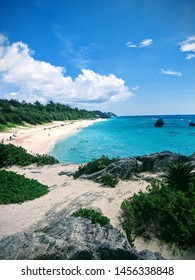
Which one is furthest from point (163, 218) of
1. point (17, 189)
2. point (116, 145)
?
point (116, 145)

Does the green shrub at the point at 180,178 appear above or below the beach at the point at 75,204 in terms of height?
above

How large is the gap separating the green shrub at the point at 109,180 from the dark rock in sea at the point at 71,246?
21.2ft

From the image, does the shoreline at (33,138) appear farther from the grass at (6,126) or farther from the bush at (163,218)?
the bush at (163,218)

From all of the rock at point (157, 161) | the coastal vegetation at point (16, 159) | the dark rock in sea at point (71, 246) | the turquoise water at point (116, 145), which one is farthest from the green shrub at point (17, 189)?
the turquoise water at point (116, 145)

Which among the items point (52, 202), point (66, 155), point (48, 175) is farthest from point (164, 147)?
point (52, 202)

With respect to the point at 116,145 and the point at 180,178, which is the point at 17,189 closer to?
the point at 180,178

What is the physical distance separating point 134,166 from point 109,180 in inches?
81.8

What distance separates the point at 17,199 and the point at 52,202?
150 centimetres

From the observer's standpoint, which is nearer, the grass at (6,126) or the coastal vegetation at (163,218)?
the coastal vegetation at (163,218)

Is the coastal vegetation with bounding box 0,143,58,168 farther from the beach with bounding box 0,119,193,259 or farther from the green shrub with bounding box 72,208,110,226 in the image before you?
the green shrub with bounding box 72,208,110,226

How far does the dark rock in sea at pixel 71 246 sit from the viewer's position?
4766 millimetres
